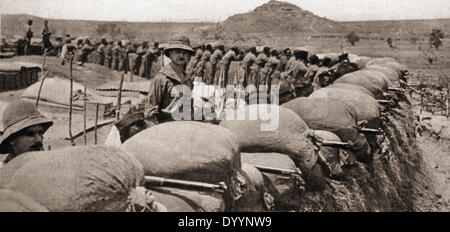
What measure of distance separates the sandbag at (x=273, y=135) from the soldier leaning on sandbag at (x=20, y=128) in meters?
1.75

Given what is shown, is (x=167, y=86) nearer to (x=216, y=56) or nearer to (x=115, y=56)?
(x=216, y=56)

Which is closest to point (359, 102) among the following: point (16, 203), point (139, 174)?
point (139, 174)

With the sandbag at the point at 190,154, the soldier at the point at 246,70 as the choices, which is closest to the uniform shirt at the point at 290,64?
the soldier at the point at 246,70

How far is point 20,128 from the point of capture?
2568mm

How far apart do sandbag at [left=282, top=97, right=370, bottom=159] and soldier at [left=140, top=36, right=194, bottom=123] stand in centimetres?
162

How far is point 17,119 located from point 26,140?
13cm

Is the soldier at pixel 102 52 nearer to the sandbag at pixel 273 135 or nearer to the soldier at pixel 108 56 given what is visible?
the soldier at pixel 108 56

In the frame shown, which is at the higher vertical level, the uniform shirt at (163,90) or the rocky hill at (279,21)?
the rocky hill at (279,21)

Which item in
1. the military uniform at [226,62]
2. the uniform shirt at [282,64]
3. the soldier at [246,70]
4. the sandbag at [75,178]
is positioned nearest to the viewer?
the sandbag at [75,178]

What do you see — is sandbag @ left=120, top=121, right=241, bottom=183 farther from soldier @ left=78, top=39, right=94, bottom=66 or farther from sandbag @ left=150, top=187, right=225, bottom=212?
soldier @ left=78, top=39, right=94, bottom=66

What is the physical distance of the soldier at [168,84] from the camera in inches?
149

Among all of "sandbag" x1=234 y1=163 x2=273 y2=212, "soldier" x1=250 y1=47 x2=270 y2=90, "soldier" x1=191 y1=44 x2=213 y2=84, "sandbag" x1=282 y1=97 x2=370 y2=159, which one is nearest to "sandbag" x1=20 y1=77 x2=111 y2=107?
"soldier" x1=250 y1=47 x2=270 y2=90

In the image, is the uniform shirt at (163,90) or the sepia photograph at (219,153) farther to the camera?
the uniform shirt at (163,90)
